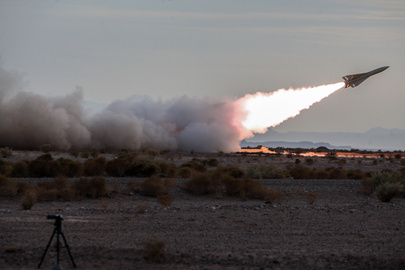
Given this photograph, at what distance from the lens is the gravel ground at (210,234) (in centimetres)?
1360

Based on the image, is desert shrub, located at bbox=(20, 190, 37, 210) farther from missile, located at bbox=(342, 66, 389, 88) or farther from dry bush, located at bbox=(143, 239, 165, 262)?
missile, located at bbox=(342, 66, 389, 88)

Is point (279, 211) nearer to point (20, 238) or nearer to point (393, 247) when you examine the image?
point (393, 247)

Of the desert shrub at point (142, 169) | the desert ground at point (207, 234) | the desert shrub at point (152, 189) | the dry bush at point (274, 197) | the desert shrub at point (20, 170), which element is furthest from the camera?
the desert shrub at point (142, 169)

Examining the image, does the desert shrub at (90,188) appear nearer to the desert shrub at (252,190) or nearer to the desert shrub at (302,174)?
the desert shrub at (252,190)

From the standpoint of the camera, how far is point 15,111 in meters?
66.9

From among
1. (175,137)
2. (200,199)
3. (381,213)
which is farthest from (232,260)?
(175,137)

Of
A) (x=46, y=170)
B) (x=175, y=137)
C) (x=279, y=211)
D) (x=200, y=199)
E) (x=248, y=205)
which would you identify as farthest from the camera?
(x=175, y=137)

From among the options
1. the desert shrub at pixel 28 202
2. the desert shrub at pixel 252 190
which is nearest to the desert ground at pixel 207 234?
the desert shrub at pixel 28 202

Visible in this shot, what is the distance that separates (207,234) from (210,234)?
8cm

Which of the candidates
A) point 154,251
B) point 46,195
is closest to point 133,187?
point 46,195

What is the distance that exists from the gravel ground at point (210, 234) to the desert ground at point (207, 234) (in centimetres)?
2

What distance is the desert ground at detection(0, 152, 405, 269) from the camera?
1359 centimetres

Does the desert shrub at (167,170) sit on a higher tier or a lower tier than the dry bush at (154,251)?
higher

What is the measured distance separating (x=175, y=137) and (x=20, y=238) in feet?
198
